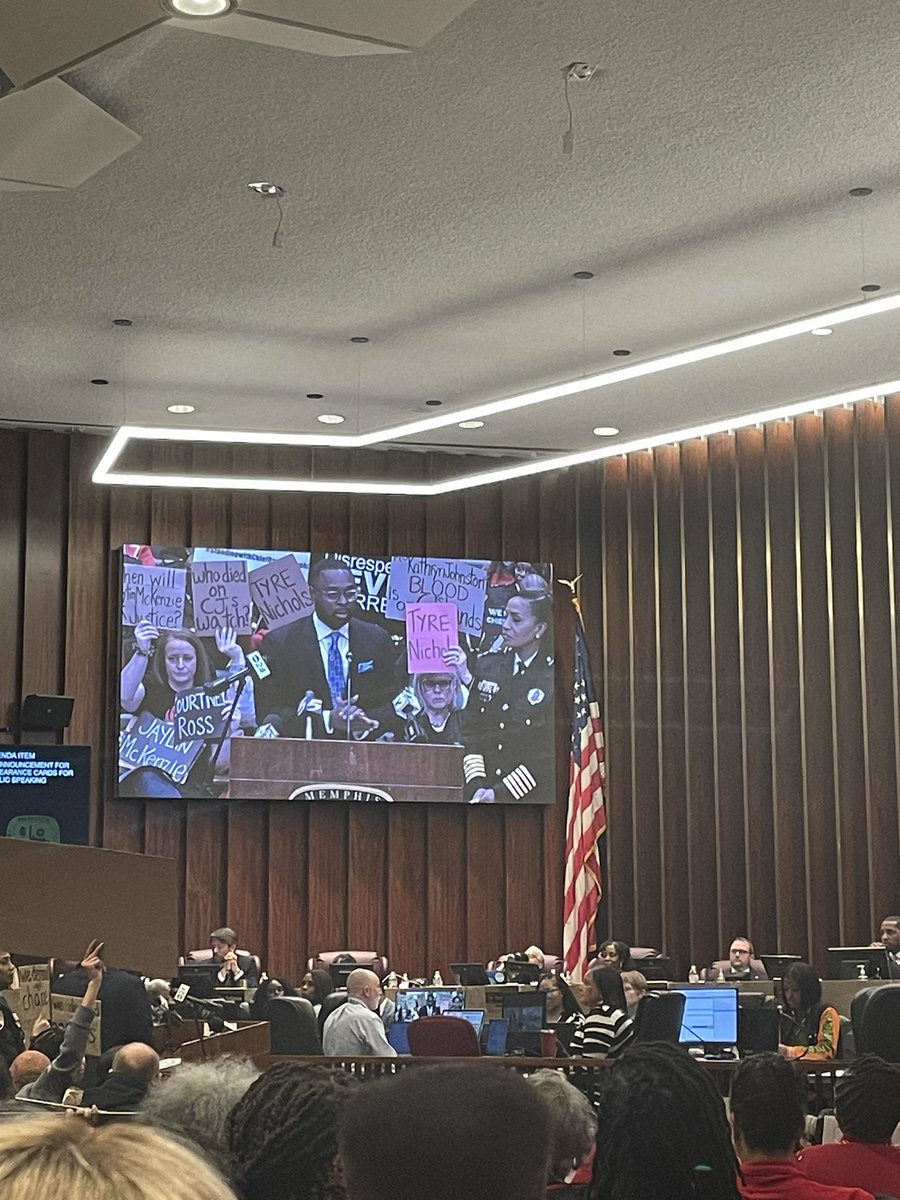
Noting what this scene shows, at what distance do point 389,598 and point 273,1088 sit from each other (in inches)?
424

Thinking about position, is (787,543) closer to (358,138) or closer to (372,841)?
(372,841)

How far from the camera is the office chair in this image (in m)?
8.49

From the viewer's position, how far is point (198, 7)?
6191 millimetres

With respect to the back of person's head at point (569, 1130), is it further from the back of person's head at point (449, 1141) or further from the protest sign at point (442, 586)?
the protest sign at point (442, 586)

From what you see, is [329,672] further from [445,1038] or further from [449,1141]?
[449,1141]

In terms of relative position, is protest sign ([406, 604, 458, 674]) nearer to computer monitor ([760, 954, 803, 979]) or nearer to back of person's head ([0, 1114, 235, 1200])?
computer monitor ([760, 954, 803, 979])

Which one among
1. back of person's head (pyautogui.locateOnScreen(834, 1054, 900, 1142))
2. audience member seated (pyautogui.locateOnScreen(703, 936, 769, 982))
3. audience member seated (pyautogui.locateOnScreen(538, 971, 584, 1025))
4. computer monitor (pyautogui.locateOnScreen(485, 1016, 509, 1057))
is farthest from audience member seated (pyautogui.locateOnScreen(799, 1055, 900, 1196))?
audience member seated (pyautogui.locateOnScreen(703, 936, 769, 982))

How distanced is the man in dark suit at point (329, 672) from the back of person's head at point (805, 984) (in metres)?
4.92

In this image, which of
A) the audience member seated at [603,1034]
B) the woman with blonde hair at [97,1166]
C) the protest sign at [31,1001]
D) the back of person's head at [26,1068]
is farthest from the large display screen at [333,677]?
the woman with blonde hair at [97,1166]

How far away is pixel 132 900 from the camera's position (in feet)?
8.53

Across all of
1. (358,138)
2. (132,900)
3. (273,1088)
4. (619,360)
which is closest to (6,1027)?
(273,1088)

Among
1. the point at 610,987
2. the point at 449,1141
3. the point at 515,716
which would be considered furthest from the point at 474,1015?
the point at 449,1141

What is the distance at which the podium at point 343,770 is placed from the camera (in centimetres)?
1324

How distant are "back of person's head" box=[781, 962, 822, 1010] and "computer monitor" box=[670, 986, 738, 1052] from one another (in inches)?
17.6
